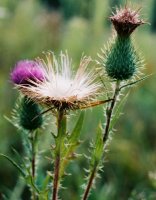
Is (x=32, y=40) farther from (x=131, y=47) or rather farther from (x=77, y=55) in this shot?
(x=131, y=47)

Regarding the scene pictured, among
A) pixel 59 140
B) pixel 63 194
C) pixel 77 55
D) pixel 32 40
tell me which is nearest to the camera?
pixel 59 140

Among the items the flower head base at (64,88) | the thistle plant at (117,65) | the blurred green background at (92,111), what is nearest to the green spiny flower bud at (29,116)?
the blurred green background at (92,111)

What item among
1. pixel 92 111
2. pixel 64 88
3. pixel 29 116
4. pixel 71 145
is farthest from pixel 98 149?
pixel 92 111

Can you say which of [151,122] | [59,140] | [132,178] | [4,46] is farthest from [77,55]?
[59,140]

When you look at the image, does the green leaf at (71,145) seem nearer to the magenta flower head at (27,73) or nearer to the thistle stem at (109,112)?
the thistle stem at (109,112)

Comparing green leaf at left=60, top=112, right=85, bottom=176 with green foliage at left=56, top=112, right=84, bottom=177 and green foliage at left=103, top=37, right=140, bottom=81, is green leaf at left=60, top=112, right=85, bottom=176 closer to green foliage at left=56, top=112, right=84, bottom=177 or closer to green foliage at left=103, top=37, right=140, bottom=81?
green foliage at left=56, top=112, right=84, bottom=177

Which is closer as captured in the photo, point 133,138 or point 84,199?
point 84,199
